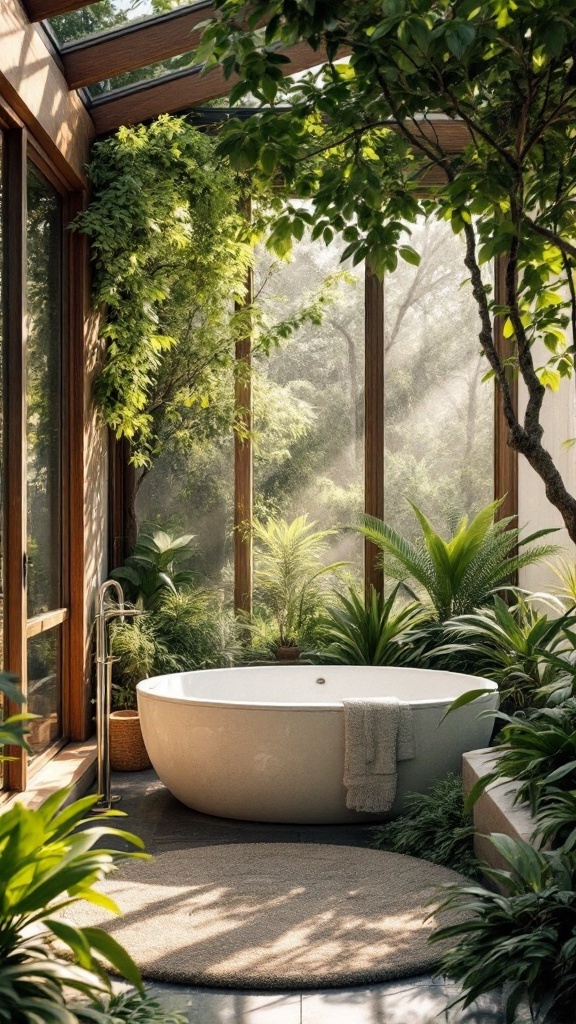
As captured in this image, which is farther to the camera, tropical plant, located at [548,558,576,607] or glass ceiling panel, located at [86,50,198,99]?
tropical plant, located at [548,558,576,607]

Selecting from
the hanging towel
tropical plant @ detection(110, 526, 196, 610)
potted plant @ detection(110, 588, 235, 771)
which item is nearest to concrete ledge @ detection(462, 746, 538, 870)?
the hanging towel

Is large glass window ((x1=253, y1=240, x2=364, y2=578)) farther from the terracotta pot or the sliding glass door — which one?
the sliding glass door

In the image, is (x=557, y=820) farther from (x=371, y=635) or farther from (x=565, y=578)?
(x=565, y=578)

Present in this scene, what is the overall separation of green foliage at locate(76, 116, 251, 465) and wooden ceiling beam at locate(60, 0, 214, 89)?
584 millimetres

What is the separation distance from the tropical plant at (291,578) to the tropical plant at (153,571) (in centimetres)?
49

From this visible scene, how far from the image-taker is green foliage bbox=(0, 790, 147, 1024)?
6.19 feet

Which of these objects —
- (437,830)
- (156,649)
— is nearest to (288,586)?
(156,649)

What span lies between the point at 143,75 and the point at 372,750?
383 cm

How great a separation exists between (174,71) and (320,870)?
4316 mm

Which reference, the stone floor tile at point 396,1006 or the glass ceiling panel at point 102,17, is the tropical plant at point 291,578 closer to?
the glass ceiling panel at point 102,17

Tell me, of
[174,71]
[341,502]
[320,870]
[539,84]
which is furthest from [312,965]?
[174,71]

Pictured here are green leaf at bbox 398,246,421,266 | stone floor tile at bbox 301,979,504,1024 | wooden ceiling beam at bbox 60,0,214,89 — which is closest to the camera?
green leaf at bbox 398,246,421,266

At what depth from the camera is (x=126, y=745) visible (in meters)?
5.34

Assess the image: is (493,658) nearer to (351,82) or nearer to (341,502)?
(341,502)
